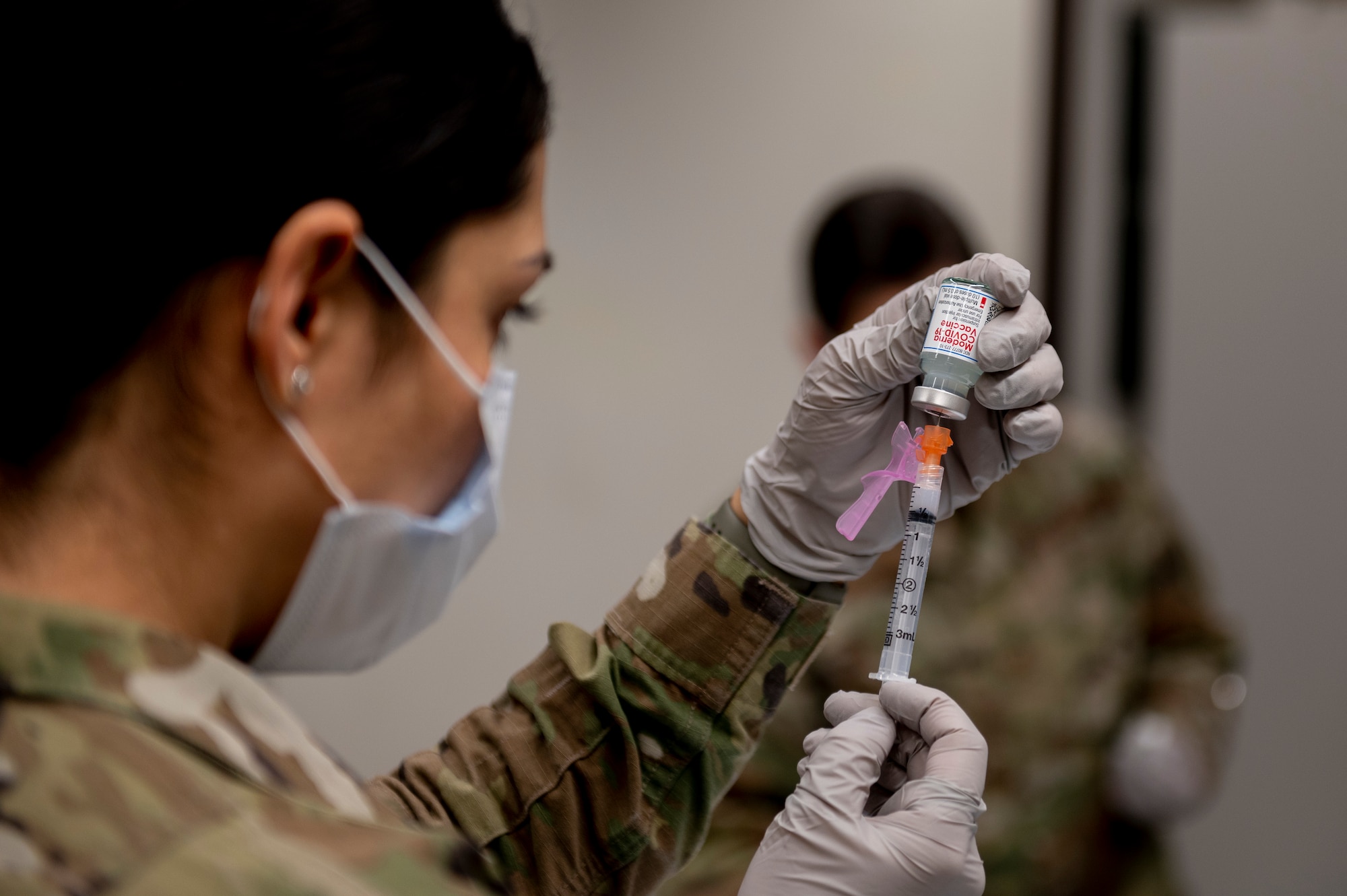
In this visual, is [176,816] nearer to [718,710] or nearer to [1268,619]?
[718,710]

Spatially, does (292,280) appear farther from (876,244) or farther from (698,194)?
(698,194)

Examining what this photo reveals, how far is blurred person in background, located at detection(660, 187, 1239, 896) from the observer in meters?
1.49

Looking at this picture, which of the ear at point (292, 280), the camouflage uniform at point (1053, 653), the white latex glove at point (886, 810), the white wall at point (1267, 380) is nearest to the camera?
the ear at point (292, 280)

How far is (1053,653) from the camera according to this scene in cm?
156

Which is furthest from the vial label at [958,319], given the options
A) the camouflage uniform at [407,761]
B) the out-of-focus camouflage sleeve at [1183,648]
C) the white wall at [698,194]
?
the white wall at [698,194]

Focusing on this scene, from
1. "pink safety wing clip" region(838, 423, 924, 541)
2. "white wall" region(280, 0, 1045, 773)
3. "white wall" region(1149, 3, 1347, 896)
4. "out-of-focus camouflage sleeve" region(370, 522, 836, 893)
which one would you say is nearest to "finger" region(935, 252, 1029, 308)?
"pink safety wing clip" region(838, 423, 924, 541)

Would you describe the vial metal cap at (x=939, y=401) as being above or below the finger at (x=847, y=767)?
above

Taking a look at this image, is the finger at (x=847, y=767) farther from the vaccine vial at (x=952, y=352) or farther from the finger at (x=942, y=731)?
the vaccine vial at (x=952, y=352)

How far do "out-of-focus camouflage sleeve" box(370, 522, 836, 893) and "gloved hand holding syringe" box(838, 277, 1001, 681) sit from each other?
0.07m

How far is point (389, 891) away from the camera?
46 cm

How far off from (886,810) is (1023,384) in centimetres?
29

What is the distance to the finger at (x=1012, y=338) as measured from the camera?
0.68 meters

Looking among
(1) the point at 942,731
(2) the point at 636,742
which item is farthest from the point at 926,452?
(2) the point at 636,742

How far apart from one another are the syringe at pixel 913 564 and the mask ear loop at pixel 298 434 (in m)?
0.37
